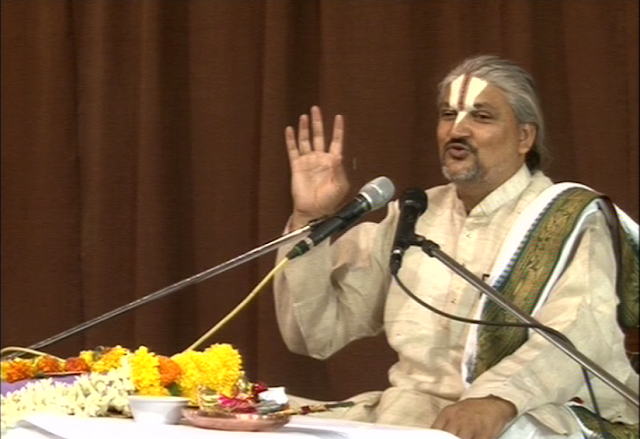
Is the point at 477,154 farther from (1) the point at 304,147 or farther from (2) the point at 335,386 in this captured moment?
(2) the point at 335,386

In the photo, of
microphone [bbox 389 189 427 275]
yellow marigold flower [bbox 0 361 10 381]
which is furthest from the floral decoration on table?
microphone [bbox 389 189 427 275]

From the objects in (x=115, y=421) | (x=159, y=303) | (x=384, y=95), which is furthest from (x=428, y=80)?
(x=115, y=421)

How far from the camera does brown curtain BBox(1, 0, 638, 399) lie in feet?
8.40

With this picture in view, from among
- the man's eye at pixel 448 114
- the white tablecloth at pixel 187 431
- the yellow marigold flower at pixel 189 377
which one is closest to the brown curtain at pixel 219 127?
the man's eye at pixel 448 114

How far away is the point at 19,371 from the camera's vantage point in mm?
1976

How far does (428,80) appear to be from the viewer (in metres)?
2.72

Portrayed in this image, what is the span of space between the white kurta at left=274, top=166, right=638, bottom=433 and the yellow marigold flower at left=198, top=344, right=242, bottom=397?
20.6 inches

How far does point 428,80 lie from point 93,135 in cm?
91

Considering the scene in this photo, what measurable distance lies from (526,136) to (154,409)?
44.6 inches

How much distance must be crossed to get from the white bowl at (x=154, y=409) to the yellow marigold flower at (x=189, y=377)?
147 millimetres

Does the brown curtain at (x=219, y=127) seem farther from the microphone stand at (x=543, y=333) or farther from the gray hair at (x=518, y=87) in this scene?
the microphone stand at (x=543, y=333)

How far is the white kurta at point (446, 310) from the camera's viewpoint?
2.18 meters

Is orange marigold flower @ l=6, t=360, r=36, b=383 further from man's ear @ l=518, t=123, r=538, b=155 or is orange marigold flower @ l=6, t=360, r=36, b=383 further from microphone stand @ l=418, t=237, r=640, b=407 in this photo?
man's ear @ l=518, t=123, r=538, b=155

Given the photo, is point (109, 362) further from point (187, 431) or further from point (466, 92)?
point (466, 92)
